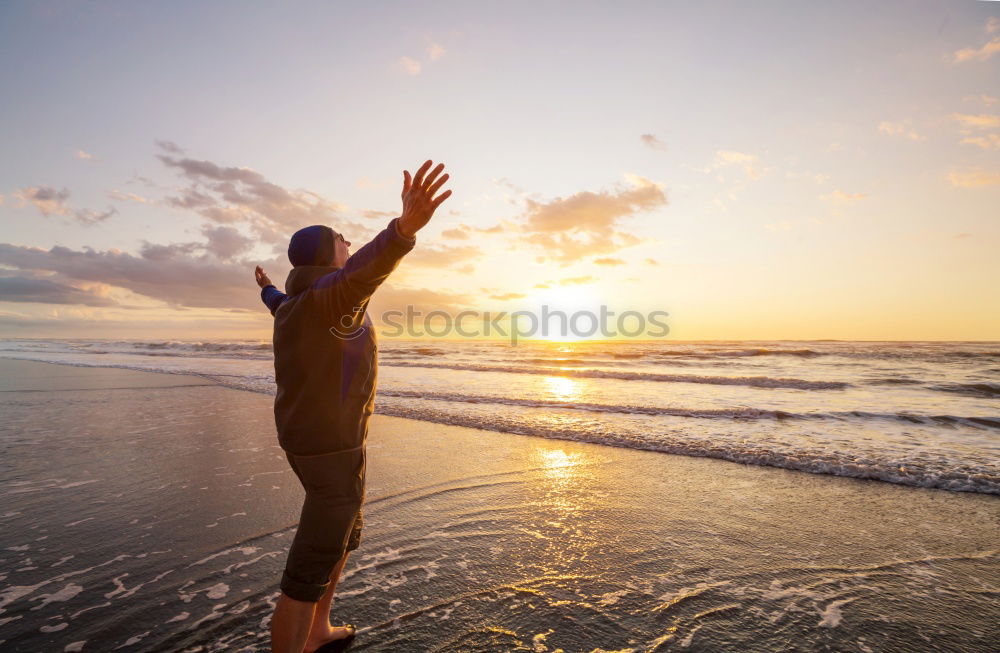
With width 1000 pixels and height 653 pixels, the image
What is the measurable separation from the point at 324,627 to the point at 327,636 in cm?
6

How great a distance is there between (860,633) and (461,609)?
2.65 m

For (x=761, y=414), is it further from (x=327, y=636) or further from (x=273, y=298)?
(x=273, y=298)

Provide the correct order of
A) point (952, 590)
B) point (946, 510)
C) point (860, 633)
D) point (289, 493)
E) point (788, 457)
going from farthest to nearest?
point (788, 457), point (289, 493), point (946, 510), point (952, 590), point (860, 633)

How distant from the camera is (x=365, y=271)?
2105 mm

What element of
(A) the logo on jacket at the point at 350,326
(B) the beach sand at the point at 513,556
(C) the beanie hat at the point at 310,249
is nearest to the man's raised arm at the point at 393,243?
(A) the logo on jacket at the point at 350,326

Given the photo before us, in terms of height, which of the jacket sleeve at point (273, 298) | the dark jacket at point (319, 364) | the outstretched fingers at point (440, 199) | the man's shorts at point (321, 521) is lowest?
the man's shorts at point (321, 521)

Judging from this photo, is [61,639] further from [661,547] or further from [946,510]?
[946,510]

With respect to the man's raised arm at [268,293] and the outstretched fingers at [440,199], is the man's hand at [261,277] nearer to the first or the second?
the man's raised arm at [268,293]

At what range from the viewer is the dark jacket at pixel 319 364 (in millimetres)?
2346

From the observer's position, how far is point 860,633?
302 cm

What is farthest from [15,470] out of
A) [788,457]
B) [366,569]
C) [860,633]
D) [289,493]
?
[788,457]

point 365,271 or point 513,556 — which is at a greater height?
point 365,271

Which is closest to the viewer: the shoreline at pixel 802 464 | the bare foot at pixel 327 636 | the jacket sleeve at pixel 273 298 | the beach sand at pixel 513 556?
the bare foot at pixel 327 636

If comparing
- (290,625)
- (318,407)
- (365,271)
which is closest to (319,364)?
(318,407)
